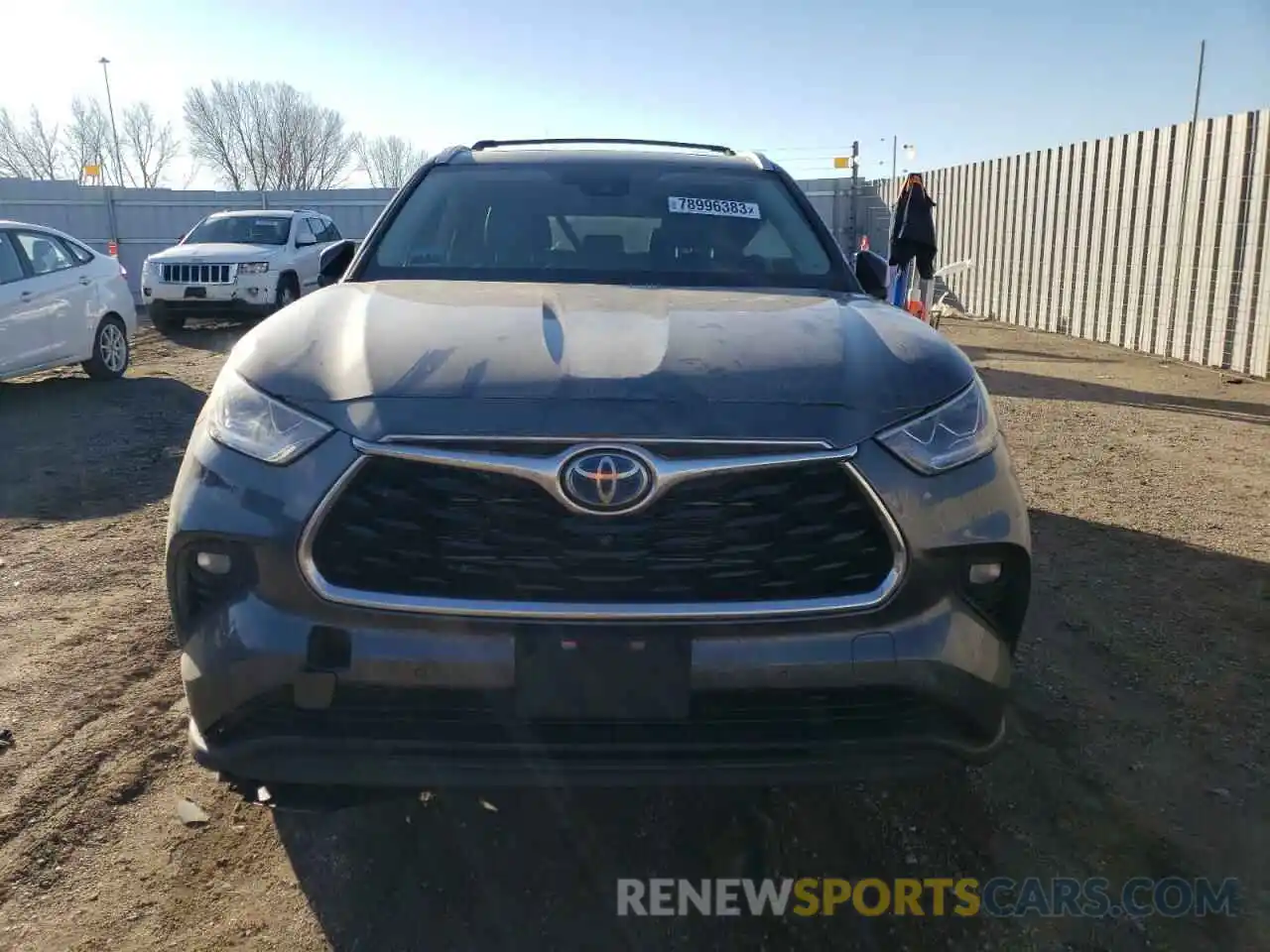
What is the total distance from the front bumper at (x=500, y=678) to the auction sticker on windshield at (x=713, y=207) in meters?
1.72

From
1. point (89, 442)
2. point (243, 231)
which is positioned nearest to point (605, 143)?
point (89, 442)

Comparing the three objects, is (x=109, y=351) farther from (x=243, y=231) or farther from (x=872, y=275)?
(x=872, y=275)

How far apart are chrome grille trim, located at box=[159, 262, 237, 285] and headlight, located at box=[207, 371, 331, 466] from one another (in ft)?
40.7

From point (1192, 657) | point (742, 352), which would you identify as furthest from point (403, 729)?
point (1192, 657)

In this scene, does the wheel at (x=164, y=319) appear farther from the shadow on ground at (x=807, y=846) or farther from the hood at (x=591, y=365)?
the shadow on ground at (x=807, y=846)

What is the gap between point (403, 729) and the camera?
6.29 ft

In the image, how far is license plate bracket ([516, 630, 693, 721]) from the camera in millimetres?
1875

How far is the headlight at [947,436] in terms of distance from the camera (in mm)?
2016

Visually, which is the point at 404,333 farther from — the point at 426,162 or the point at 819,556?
the point at 426,162

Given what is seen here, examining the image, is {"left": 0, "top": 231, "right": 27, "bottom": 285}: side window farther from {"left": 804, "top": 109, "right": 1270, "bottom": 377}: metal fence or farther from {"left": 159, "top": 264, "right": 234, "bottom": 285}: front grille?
{"left": 804, "top": 109, "right": 1270, "bottom": 377}: metal fence

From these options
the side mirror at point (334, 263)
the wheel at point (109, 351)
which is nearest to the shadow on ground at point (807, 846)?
the side mirror at point (334, 263)

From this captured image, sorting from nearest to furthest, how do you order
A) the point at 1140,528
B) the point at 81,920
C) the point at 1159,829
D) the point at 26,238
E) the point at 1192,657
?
the point at 81,920 < the point at 1159,829 < the point at 1192,657 < the point at 1140,528 < the point at 26,238

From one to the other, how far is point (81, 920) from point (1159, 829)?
262 centimetres

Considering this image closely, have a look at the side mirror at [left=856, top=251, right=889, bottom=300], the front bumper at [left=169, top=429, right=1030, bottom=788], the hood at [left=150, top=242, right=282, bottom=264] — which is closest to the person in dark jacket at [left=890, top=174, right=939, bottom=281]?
the side mirror at [left=856, top=251, right=889, bottom=300]
